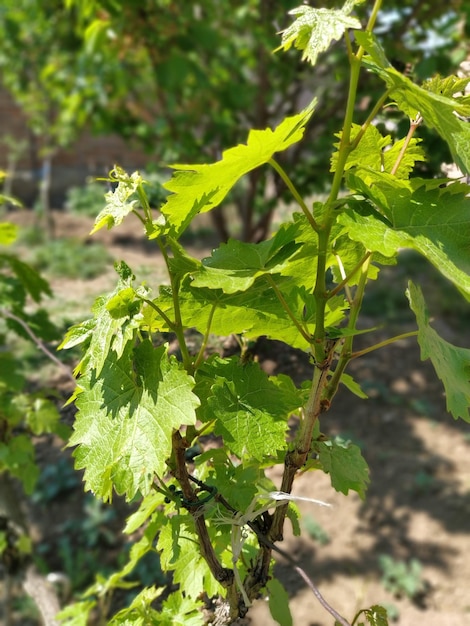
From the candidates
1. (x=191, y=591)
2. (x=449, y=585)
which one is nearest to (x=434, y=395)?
(x=449, y=585)

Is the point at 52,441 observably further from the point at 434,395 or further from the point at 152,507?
the point at 434,395

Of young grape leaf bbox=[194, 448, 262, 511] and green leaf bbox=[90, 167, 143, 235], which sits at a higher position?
green leaf bbox=[90, 167, 143, 235]

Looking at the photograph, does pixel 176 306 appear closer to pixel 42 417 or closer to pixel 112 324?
pixel 112 324

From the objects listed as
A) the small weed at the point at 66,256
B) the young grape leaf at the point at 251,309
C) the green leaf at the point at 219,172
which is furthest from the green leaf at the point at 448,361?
the small weed at the point at 66,256

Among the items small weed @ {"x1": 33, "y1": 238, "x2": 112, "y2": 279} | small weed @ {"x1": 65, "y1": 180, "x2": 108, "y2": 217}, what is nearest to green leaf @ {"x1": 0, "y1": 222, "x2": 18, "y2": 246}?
small weed @ {"x1": 33, "y1": 238, "x2": 112, "y2": 279}

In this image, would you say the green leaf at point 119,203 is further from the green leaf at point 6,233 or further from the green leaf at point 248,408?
the green leaf at point 6,233

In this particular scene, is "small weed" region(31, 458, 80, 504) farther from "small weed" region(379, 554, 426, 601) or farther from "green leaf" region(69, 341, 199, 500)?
"green leaf" region(69, 341, 199, 500)
